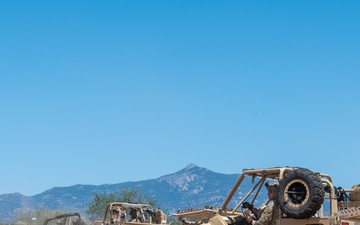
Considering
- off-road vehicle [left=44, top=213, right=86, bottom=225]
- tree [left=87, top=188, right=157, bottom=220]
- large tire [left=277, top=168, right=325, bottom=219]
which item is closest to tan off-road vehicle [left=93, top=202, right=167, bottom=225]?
off-road vehicle [left=44, top=213, right=86, bottom=225]

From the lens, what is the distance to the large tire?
1502 cm

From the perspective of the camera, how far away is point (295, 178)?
15.4m

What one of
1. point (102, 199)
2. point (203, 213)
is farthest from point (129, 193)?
point (203, 213)

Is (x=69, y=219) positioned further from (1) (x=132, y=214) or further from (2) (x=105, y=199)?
(2) (x=105, y=199)

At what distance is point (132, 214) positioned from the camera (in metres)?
30.5

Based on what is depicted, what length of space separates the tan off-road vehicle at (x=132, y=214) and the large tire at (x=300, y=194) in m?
13.7

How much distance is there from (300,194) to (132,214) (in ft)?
52.2

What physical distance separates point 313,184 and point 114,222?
45.5 feet

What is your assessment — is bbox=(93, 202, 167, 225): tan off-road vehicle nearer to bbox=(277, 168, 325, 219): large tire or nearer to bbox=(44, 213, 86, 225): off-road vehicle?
bbox=(44, 213, 86, 225): off-road vehicle

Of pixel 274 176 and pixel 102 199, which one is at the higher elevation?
pixel 102 199

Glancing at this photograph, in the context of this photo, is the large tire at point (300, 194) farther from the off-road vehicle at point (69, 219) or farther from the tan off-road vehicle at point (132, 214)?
the off-road vehicle at point (69, 219)

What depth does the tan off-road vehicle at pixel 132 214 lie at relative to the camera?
96.5ft

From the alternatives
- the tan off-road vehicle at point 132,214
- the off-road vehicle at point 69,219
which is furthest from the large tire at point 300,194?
the off-road vehicle at point 69,219

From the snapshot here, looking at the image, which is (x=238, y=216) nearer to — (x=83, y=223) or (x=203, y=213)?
(x=203, y=213)
